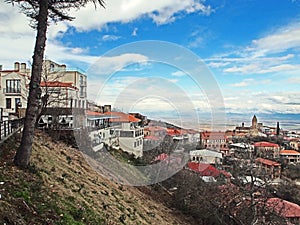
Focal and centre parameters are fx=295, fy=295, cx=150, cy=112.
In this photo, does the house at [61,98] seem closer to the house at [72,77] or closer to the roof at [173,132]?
the house at [72,77]

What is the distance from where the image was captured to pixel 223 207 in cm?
1419

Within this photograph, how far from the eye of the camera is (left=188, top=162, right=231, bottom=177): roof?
18938 millimetres

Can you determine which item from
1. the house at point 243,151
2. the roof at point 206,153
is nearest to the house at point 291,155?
the house at point 243,151

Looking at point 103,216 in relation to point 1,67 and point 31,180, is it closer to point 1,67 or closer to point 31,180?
point 31,180

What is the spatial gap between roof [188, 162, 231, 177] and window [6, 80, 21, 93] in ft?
56.5

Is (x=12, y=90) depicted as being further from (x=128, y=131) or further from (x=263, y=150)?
(x=263, y=150)

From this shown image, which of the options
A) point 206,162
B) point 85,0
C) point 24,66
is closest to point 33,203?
point 85,0

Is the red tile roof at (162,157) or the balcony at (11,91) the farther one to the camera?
the balcony at (11,91)

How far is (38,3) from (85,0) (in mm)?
1230

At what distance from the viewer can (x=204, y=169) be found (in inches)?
795

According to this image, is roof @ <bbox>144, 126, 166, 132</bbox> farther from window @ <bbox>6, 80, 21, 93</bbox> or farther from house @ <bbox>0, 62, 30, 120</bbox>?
window @ <bbox>6, 80, 21, 93</bbox>

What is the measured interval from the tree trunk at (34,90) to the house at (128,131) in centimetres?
911

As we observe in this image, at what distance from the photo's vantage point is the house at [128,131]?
1673 cm

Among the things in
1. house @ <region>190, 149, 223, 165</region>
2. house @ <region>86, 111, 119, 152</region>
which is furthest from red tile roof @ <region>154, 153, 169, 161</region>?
house @ <region>86, 111, 119, 152</region>
